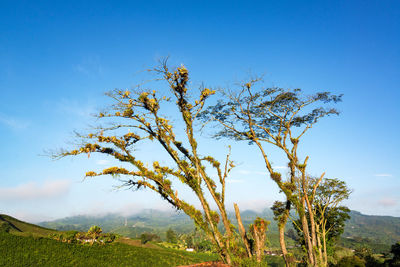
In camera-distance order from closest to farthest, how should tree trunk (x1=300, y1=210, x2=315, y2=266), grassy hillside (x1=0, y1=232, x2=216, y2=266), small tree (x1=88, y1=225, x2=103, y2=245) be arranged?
1. tree trunk (x1=300, y1=210, x2=315, y2=266)
2. grassy hillside (x1=0, y1=232, x2=216, y2=266)
3. small tree (x1=88, y1=225, x2=103, y2=245)

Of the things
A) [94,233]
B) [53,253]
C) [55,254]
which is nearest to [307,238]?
[55,254]

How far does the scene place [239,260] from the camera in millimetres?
8516

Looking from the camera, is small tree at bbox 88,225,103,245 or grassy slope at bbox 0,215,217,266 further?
small tree at bbox 88,225,103,245

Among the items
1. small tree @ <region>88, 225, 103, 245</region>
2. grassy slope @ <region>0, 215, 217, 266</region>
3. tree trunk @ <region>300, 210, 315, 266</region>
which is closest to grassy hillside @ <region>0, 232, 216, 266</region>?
grassy slope @ <region>0, 215, 217, 266</region>

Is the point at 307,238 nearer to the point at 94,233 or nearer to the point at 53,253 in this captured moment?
the point at 53,253

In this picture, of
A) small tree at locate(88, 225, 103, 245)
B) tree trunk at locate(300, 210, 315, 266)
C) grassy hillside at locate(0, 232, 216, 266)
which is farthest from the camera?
small tree at locate(88, 225, 103, 245)

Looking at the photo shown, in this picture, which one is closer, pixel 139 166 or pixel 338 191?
pixel 139 166

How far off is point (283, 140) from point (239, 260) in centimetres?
786

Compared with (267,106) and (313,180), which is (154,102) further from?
(313,180)

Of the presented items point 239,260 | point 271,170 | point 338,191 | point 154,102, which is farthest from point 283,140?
point 338,191

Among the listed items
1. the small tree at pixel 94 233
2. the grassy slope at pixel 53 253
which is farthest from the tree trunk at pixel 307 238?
the small tree at pixel 94 233

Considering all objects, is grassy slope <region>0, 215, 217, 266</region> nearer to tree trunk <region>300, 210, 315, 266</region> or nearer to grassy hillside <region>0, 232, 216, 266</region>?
grassy hillside <region>0, 232, 216, 266</region>

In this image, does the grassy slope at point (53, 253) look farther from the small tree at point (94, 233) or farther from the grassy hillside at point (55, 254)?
the small tree at point (94, 233)

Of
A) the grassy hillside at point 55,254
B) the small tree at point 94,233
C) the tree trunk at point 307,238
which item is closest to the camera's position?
the tree trunk at point 307,238
